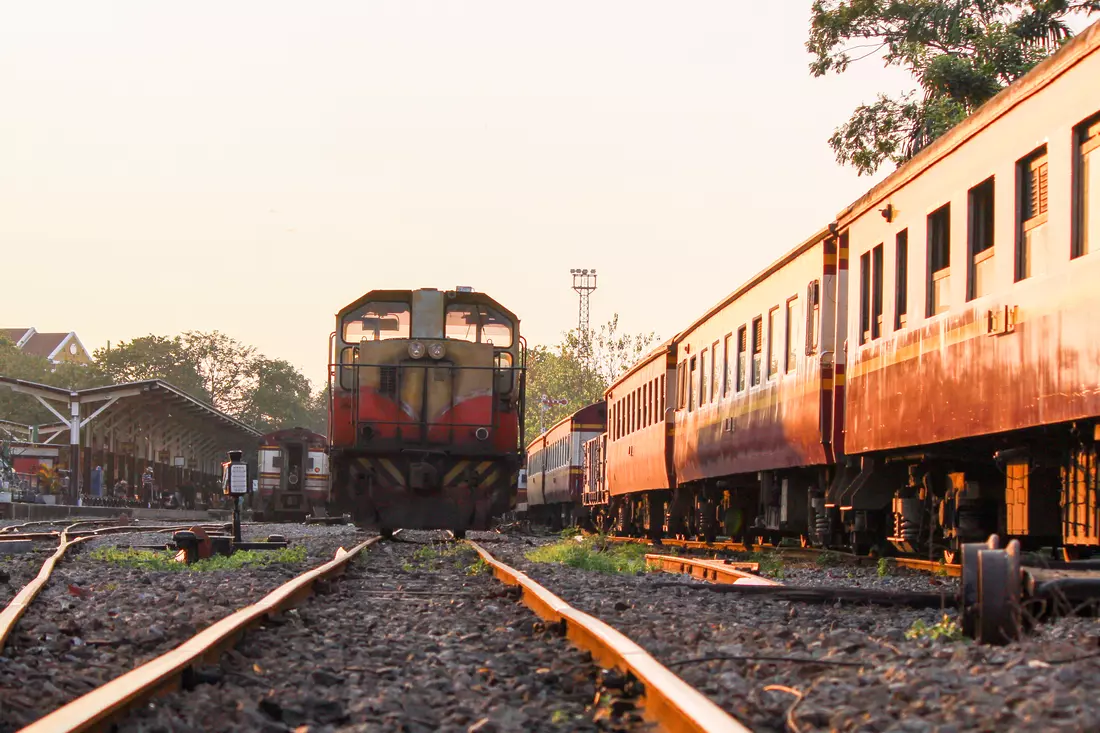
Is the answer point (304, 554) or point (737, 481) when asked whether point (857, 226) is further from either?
point (304, 554)

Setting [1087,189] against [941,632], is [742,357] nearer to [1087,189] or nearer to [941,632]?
[1087,189]

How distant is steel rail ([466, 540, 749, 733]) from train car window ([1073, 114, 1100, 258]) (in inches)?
132

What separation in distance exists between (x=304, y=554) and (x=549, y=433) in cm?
2752

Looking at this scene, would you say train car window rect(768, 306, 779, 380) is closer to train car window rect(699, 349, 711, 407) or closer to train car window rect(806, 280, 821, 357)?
train car window rect(806, 280, 821, 357)

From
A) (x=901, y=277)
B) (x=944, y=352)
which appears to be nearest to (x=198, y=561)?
(x=901, y=277)

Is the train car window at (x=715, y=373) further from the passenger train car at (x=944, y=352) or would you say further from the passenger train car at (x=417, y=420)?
the passenger train car at (x=417, y=420)

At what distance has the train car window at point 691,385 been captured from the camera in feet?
61.3

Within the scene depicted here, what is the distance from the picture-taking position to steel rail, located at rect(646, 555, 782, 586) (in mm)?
9875

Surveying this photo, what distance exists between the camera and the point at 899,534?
38.2ft

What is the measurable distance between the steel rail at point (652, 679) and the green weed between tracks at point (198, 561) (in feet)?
17.6

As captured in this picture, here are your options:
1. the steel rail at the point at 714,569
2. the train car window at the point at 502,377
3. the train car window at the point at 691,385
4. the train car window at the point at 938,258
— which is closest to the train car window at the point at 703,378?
the train car window at the point at 691,385

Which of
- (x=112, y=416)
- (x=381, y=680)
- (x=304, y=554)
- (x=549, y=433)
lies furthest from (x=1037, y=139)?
(x=112, y=416)

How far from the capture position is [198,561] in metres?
12.7

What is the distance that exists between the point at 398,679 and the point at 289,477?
127ft
